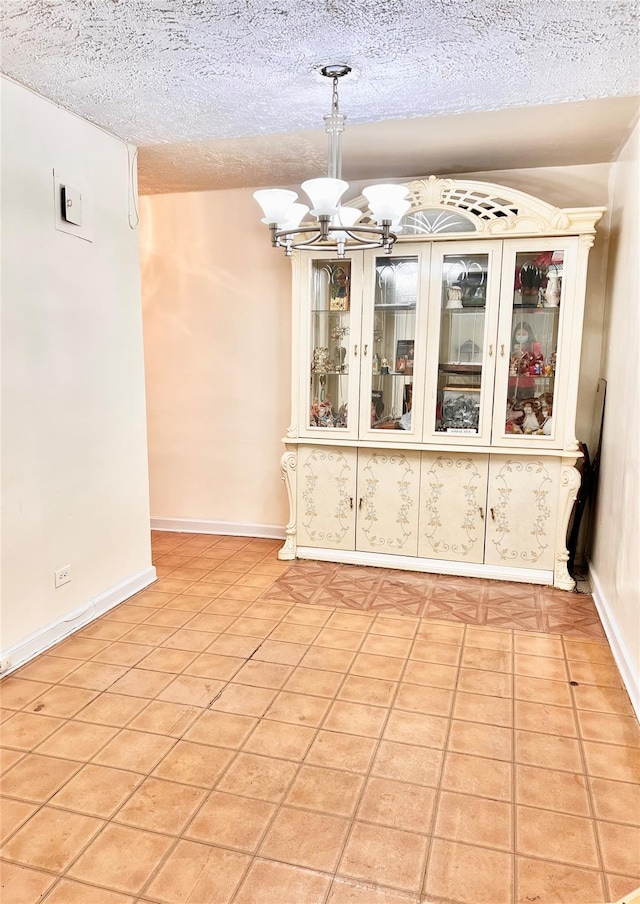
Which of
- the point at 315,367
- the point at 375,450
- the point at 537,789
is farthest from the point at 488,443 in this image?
the point at 537,789

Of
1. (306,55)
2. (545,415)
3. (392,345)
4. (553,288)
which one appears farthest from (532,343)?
(306,55)

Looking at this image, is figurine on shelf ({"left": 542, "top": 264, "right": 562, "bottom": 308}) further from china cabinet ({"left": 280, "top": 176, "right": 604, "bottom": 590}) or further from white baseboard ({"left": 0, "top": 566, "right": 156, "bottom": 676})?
white baseboard ({"left": 0, "top": 566, "right": 156, "bottom": 676})

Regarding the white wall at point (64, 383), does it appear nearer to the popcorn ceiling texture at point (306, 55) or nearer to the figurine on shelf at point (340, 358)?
the popcorn ceiling texture at point (306, 55)

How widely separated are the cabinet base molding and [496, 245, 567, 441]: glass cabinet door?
0.82 metres

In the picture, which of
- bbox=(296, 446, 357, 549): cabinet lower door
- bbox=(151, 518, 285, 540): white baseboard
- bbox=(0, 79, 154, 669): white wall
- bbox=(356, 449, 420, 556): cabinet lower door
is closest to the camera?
bbox=(0, 79, 154, 669): white wall

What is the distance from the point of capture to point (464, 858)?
5.02 ft

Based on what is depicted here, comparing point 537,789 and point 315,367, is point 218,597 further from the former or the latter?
point 537,789

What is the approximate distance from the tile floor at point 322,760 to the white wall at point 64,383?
0.34 m

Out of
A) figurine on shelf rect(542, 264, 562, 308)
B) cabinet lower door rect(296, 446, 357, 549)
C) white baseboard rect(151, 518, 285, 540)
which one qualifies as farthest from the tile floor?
figurine on shelf rect(542, 264, 562, 308)

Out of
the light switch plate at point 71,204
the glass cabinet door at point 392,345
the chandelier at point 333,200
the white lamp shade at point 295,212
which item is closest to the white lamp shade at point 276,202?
the chandelier at point 333,200

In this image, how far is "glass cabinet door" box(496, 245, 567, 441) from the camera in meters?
3.33

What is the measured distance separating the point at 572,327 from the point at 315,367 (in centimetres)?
153

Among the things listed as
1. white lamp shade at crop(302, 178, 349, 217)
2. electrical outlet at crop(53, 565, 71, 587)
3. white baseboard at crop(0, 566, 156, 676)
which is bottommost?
white baseboard at crop(0, 566, 156, 676)

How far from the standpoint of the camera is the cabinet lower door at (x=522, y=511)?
340 centimetres
